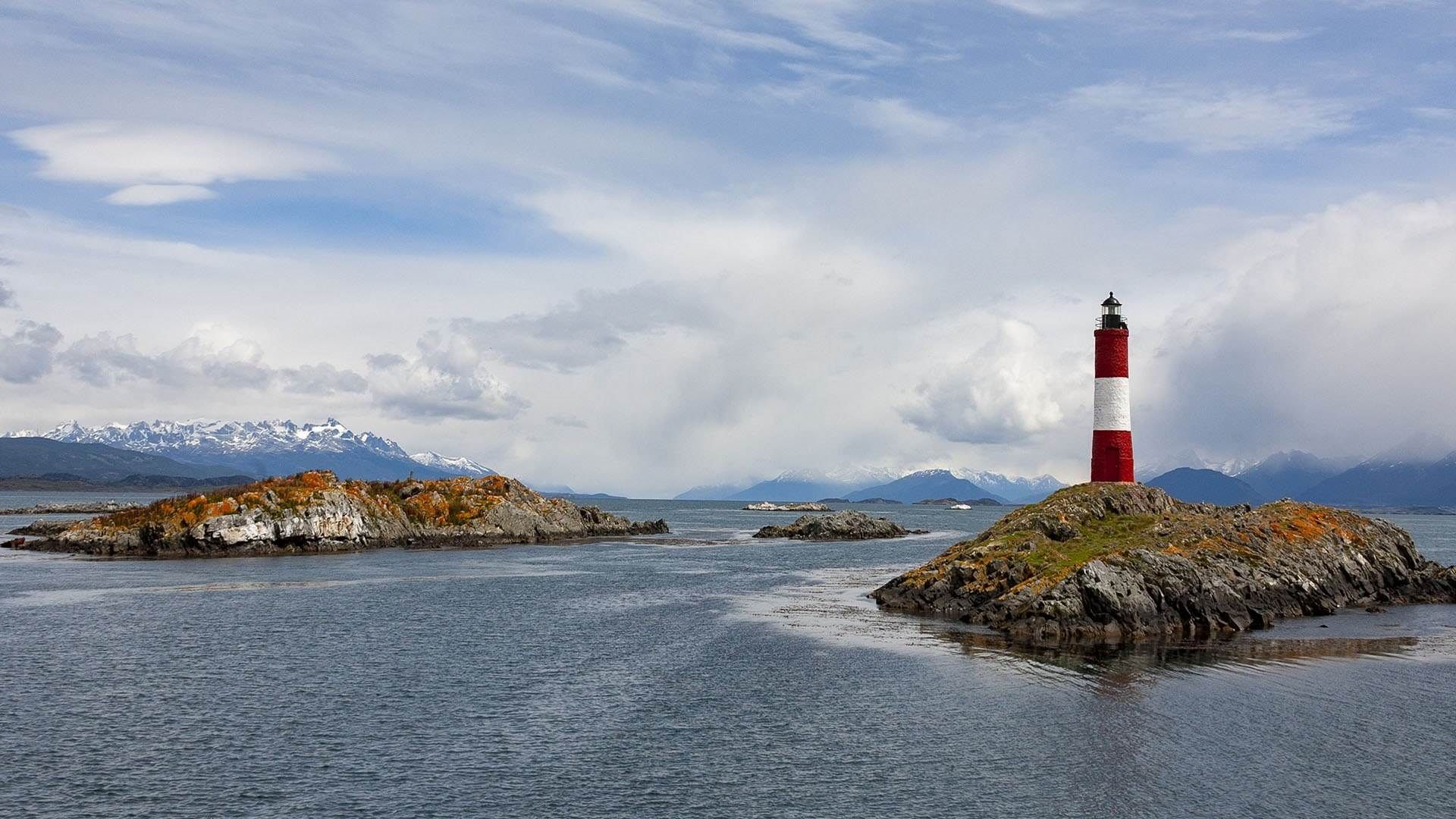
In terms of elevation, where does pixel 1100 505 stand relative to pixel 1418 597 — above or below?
above

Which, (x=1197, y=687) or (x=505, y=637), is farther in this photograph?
(x=505, y=637)

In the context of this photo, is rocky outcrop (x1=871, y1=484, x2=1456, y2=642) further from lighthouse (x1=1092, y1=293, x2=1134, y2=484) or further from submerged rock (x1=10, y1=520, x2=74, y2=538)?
submerged rock (x1=10, y1=520, x2=74, y2=538)

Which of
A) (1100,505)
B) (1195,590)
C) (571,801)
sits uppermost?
(1100,505)

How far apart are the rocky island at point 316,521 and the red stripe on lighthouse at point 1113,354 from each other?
244 ft

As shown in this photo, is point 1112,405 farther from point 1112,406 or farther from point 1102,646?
point 1102,646

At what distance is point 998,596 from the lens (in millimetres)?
59406

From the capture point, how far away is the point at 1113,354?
248ft

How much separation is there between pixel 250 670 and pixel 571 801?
22.5 m

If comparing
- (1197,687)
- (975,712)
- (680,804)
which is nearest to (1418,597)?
(1197,687)

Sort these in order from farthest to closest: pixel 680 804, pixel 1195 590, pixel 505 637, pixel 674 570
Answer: pixel 674 570 < pixel 1195 590 < pixel 505 637 < pixel 680 804

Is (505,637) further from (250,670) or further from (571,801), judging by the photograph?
(571,801)

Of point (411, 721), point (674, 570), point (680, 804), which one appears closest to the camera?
point (680, 804)

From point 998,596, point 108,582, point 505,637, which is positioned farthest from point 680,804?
point 108,582

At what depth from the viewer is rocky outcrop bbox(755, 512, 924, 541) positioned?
146750 millimetres
